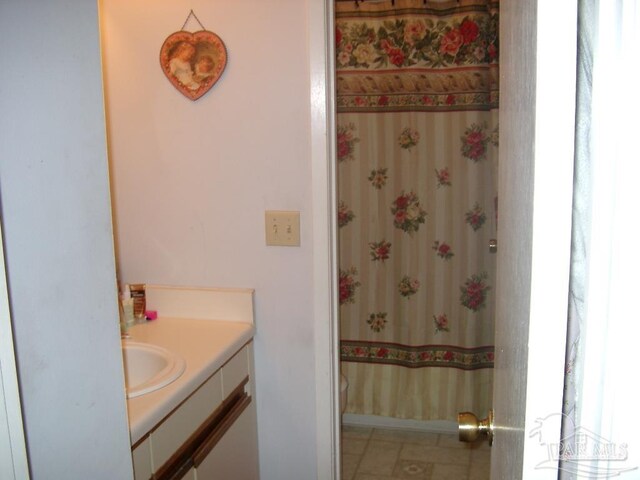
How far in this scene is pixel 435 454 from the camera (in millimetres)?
2695

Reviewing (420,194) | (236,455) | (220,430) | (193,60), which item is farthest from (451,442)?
(193,60)

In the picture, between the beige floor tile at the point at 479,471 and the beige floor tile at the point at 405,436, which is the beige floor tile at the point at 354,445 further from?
the beige floor tile at the point at 479,471

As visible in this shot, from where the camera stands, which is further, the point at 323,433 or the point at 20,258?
the point at 323,433

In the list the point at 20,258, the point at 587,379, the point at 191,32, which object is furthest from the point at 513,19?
the point at 191,32

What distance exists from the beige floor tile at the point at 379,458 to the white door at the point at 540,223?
202 centimetres

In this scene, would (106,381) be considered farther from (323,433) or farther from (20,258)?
(323,433)

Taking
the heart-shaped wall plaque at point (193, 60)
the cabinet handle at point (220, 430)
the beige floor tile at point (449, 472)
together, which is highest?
the heart-shaped wall plaque at point (193, 60)

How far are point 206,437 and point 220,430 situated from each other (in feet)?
0.30

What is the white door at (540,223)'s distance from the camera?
0.48m

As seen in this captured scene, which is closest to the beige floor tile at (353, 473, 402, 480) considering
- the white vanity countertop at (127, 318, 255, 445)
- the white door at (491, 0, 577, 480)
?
the white vanity countertop at (127, 318, 255, 445)

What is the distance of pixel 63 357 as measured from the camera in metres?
0.82

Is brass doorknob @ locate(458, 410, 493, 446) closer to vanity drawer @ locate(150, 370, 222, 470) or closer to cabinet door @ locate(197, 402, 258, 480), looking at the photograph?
vanity drawer @ locate(150, 370, 222, 470)

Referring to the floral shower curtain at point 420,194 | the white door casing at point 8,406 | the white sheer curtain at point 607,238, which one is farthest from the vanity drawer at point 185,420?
the floral shower curtain at point 420,194

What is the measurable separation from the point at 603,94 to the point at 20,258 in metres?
0.70
